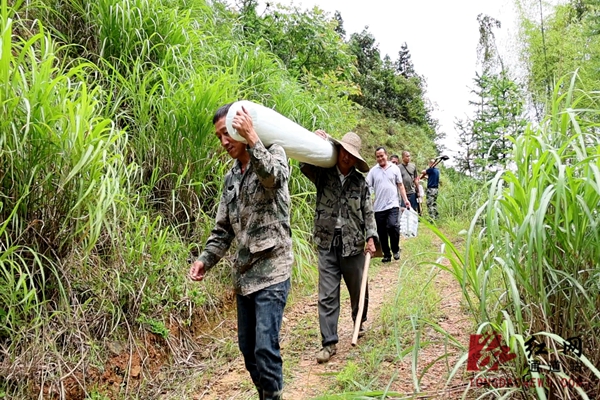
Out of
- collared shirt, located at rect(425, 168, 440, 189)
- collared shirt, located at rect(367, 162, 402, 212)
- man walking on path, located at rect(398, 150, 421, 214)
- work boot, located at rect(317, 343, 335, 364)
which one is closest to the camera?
work boot, located at rect(317, 343, 335, 364)

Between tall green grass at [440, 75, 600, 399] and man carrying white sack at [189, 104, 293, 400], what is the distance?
3.26 ft

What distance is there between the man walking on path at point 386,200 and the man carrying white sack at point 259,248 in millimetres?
4041

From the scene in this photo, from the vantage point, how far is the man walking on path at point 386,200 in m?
6.28

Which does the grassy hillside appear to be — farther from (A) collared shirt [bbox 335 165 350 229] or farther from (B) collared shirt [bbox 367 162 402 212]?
(B) collared shirt [bbox 367 162 402 212]

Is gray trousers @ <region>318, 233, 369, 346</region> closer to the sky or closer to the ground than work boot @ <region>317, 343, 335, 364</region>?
closer to the sky

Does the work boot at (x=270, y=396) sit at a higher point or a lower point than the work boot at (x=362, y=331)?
higher

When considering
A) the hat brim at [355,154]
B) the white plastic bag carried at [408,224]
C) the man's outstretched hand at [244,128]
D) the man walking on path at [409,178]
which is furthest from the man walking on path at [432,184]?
the man's outstretched hand at [244,128]

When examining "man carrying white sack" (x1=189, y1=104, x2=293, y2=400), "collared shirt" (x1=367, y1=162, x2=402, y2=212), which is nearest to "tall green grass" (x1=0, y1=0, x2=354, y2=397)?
"man carrying white sack" (x1=189, y1=104, x2=293, y2=400)

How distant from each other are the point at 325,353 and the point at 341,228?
99 centimetres

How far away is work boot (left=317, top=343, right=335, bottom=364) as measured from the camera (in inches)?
125

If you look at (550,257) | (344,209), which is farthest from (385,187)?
(550,257)

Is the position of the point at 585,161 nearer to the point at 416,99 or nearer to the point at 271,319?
the point at 271,319

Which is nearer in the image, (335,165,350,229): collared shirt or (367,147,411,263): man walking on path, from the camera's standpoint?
(335,165,350,229): collared shirt

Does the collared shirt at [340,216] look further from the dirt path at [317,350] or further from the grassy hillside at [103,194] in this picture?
the grassy hillside at [103,194]
